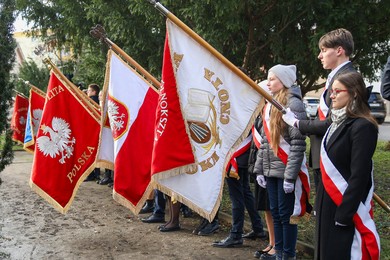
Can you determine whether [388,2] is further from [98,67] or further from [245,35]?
[98,67]

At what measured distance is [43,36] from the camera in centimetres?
1253

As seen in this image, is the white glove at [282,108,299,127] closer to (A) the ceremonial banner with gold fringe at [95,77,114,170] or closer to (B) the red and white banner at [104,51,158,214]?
(B) the red and white banner at [104,51,158,214]

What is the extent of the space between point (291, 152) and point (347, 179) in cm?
137

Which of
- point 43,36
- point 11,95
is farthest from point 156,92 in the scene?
point 43,36

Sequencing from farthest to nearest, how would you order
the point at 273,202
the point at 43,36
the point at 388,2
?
1. the point at 43,36
2. the point at 388,2
3. the point at 273,202

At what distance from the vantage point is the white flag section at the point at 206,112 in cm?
439

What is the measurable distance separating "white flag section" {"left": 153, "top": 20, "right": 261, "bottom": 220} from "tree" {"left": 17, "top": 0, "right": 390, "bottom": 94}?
301 cm

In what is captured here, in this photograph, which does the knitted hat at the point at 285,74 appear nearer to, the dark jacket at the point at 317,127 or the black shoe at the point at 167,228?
the dark jacket at the point at 317,127

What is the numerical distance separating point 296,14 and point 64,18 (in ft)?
18.3

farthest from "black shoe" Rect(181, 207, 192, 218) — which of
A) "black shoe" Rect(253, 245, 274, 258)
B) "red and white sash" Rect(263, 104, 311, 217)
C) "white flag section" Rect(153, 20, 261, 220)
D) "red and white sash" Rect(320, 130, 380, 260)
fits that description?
"red and white sash" Rect(320, 130, 380, 260)

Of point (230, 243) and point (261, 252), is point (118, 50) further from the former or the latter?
point (261, 252)

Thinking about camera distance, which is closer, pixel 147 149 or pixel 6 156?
pixel 6 156

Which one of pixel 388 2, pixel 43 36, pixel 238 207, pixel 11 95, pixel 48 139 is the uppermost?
pixel 388 2

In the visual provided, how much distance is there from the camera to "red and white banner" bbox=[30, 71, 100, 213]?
20.9 feet
